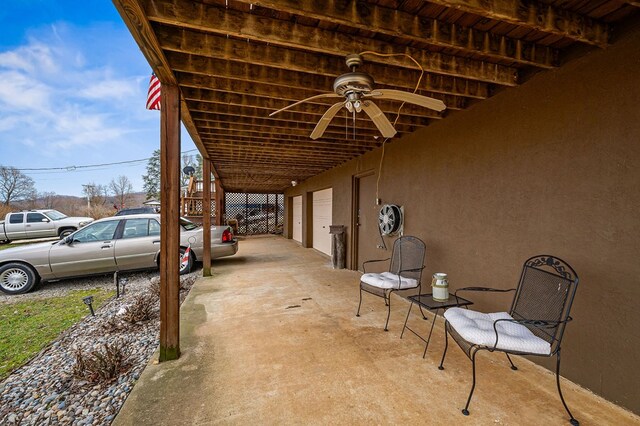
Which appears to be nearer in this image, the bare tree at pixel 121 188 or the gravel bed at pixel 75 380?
the gravel bed at pixel 75 380

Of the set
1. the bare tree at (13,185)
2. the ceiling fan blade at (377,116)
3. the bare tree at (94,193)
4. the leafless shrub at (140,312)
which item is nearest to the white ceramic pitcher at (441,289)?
the ceiling fan blade at (377,116)

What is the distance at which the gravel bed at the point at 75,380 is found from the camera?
159cm

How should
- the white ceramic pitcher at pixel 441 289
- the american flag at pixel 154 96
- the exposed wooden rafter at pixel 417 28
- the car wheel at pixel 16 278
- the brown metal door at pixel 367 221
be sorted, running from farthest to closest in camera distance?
the brown metal door at pixel 367 221, the car wheel at pixel 16 278, the american flag at pixel 154 96, the white ceramic pitcher at pixel 441 289, the exposed wooden rafter at pixel 417 28

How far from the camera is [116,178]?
84.4 feet

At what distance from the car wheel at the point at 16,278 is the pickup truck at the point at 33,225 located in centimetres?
650

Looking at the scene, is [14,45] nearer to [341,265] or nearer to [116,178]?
[116,178]

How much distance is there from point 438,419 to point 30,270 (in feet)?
19.3

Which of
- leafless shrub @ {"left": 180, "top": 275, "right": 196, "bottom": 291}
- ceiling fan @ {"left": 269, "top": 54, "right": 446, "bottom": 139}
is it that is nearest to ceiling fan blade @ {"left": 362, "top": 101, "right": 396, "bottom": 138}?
ceiling fan @ {"left": 269, "top": 54, "right": 446, "bottom": 139}

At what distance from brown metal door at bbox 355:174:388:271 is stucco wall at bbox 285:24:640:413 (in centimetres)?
165

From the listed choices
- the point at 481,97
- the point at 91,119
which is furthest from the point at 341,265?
the point at 91,119

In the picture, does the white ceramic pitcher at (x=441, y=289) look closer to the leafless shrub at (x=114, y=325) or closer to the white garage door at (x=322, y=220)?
the leafless shrub at (x=114, y=325)

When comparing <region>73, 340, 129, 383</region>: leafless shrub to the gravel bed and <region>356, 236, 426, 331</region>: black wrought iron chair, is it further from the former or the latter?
<region>356, 236, 426, 331</region>: black wrought iron chair

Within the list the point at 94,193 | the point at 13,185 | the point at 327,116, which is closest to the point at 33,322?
the point at 327,116

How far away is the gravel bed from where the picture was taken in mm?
1587
